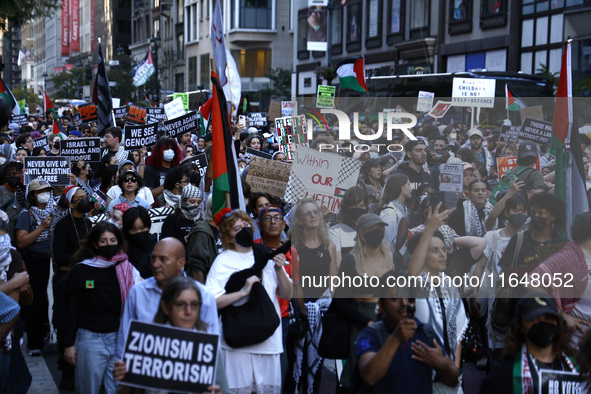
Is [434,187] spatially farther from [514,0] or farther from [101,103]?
[514,0]

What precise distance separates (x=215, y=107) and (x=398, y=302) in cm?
335

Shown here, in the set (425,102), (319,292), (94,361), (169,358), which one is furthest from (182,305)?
(425,102)

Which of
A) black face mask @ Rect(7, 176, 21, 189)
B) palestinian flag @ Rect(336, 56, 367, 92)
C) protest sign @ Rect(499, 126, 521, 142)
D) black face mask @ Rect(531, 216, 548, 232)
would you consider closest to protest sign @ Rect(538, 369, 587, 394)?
black face mask @ Rect(531, 216, 548, 232)

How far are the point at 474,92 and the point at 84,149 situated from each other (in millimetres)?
12536

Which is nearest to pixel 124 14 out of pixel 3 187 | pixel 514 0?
pixel 514 0

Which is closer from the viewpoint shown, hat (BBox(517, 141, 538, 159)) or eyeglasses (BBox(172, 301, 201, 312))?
eyeglasses (BBox(172, 301, 201, 312))

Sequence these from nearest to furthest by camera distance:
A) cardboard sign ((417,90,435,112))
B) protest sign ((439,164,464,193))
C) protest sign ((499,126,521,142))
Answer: protest sign ((439,164,464,193)) → protest sign ((499,126,521,142)) → cardboard sign ((417,90,435,112))

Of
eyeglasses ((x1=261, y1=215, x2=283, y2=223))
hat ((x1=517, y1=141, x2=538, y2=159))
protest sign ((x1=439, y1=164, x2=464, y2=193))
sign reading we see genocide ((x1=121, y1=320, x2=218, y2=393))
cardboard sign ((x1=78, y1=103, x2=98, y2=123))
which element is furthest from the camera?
cardboard sign ((x1=78, y1=103, x2=98, y2=123))

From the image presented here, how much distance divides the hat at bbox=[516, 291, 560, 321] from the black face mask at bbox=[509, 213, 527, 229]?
8.78 feet

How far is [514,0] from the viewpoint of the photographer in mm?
35594

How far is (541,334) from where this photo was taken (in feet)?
13.1

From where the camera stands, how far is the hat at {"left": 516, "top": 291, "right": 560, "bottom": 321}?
13.1 ft

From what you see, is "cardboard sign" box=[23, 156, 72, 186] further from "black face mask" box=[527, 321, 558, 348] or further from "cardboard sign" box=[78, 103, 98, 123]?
"cardboard sign" box=[78, 103, 98, 123]

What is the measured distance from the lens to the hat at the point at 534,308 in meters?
4.00
